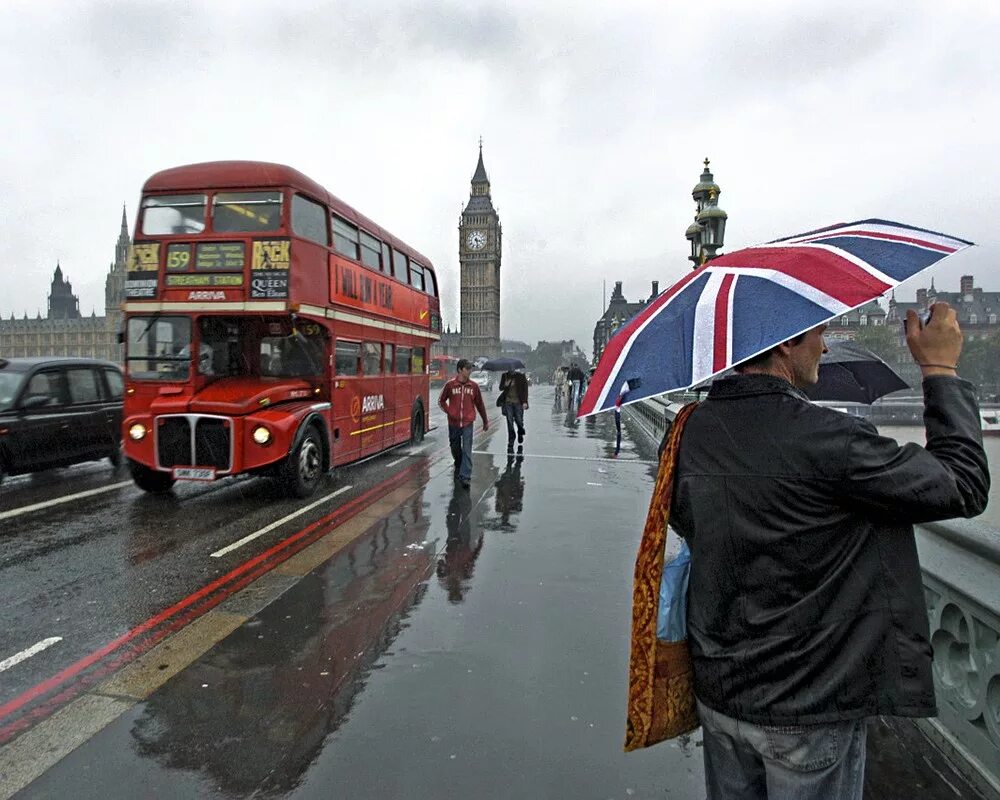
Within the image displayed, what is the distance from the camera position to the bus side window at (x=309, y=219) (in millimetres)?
8944

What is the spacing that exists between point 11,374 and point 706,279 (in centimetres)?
1075

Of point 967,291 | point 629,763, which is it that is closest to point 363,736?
point 629,763

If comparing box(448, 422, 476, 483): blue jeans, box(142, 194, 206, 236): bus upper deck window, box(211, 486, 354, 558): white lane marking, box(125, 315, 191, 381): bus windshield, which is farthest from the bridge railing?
box(142, 194, 206, 236): bus upper deck window

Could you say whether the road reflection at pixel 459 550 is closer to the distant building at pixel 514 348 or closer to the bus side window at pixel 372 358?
the bus side window at pixel 372 358

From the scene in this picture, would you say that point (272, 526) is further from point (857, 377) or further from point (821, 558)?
point (821, 558)

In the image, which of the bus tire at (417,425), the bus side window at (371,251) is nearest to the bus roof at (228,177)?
the bus side window at (371,251)

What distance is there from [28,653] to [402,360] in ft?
33.5

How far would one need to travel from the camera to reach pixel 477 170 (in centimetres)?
13962

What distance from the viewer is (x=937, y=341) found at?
165 cm

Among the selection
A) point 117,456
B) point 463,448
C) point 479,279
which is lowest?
point 117,456

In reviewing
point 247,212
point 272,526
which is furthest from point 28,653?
point 247,212

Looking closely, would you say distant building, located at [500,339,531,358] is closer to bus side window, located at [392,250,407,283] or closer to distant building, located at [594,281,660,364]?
distant building, located at [594,281,660,364]

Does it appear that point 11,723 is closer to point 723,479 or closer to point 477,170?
point 723,479

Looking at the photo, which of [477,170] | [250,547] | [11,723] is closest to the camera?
[11,723]
